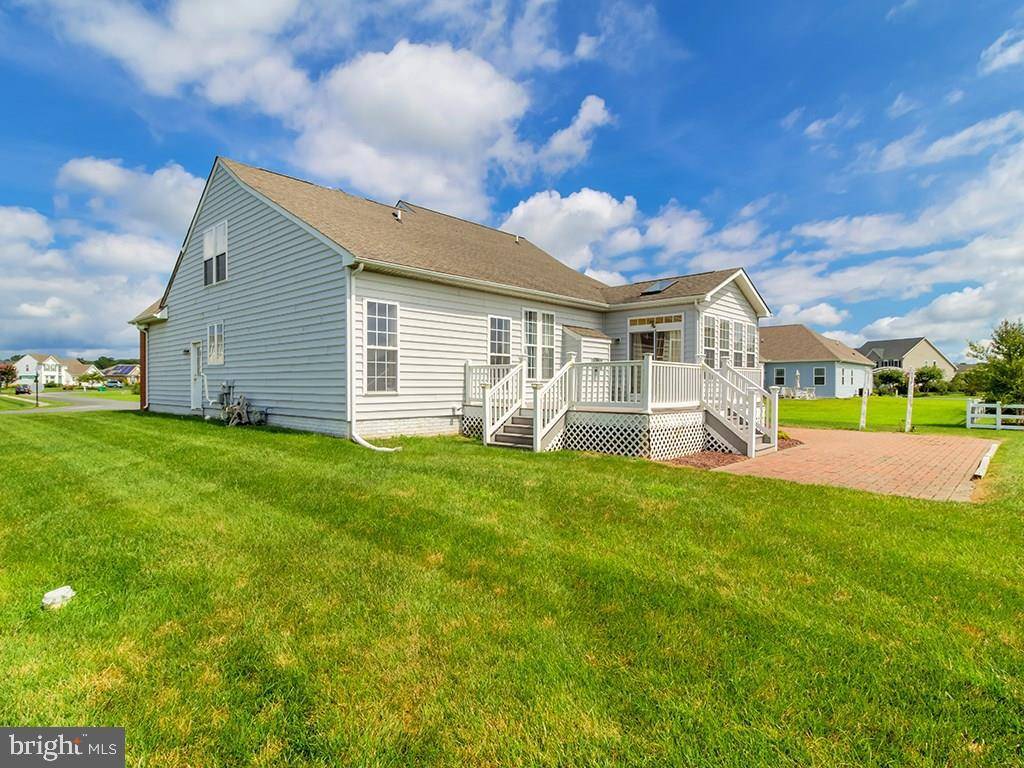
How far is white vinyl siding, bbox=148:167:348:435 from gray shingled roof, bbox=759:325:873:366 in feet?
130

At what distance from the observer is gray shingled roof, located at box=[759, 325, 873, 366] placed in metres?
40.4

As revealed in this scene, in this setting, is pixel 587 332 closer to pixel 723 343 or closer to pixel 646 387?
pixel 723 343

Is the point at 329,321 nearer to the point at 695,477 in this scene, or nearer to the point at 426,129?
the point at 426,129

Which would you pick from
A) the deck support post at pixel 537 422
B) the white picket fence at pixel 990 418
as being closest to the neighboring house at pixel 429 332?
the deck support post at pixel 537 422

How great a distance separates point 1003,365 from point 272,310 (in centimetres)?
2422

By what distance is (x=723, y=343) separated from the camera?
15219 mm

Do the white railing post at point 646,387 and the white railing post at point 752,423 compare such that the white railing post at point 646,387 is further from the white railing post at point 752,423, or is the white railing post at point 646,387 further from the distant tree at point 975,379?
the distant tree at point 975,379

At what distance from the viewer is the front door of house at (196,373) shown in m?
15.4

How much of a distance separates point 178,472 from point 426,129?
10.4 metres

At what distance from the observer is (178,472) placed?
714 centimetres

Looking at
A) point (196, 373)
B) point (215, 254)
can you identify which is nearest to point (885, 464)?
point (215, 254)

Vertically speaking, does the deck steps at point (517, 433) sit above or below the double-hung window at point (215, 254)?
below

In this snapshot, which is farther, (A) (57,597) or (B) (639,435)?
(B) (639,435)

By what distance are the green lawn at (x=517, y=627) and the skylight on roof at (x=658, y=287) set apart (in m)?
9.98
